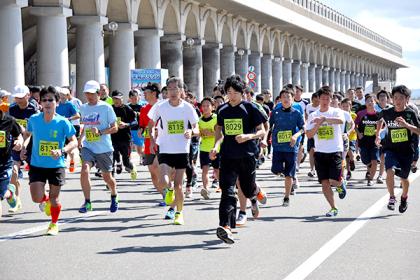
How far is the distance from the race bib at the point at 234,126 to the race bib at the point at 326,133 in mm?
2540

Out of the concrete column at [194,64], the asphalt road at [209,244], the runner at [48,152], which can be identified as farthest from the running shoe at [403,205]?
the concrete column at [194,64]

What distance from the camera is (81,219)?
11.4 m

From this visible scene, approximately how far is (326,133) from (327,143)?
0.14 m

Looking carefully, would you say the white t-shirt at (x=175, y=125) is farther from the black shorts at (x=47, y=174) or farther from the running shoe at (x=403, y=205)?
the running shoe at (x=403, y=205)

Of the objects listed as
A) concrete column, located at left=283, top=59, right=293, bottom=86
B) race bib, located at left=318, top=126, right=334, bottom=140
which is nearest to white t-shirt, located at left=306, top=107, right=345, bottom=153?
race bib, located at left=318, top=126, right=334, bottom=140

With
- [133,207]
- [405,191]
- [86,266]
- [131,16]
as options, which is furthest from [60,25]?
[86,266]

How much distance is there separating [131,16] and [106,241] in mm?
27660

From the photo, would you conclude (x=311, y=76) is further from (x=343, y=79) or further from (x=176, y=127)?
(x=176, y=127)

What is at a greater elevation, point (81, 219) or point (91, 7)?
point (91, 7)

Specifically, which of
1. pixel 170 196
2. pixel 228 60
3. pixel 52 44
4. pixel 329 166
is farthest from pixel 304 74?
pixel 170 196

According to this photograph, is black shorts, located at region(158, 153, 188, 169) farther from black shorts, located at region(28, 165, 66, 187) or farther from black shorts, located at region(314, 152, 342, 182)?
black shorts, located at region(314, 152, 342, 182)

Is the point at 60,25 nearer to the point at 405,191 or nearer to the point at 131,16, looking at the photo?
the point at 131,16

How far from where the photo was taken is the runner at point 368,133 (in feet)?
55.9

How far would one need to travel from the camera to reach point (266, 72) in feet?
204
